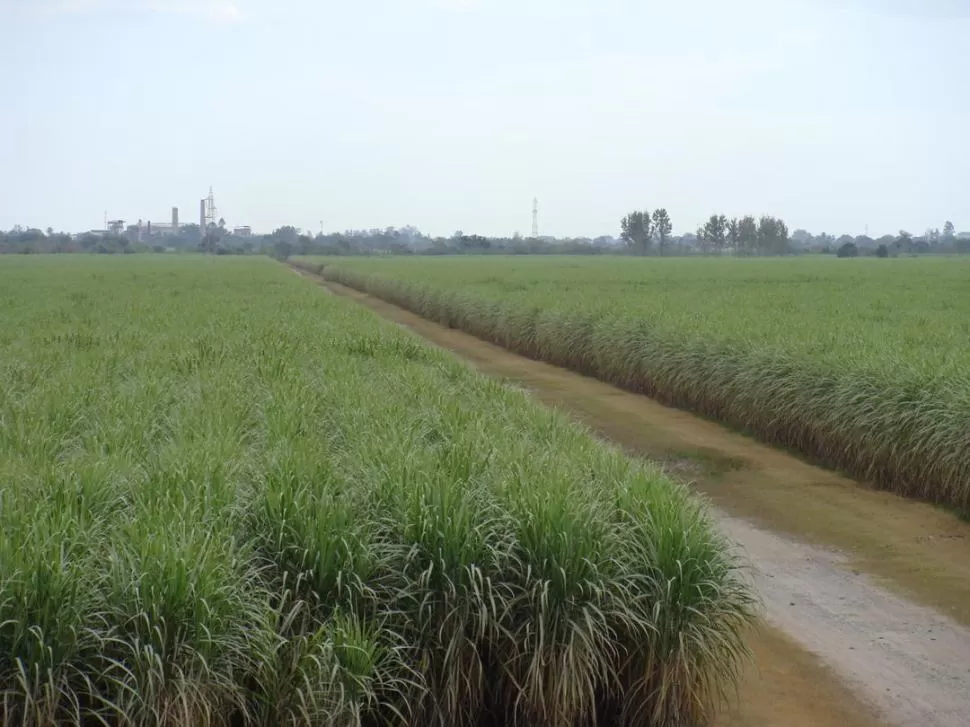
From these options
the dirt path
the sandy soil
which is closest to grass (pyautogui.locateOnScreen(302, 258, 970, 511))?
the dirt path

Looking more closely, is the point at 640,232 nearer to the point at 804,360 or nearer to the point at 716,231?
the point at 716,231

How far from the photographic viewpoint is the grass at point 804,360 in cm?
960

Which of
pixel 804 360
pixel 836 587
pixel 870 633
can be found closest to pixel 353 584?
pixel 870 633

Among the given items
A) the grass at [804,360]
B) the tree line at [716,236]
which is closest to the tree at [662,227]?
the tree line at [716,236]

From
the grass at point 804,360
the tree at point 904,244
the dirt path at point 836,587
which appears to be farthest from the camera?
the tree at point 904,244

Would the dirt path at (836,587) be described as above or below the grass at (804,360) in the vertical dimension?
below

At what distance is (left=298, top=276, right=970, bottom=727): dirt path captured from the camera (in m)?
5.55

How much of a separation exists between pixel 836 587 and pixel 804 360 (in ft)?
16.6

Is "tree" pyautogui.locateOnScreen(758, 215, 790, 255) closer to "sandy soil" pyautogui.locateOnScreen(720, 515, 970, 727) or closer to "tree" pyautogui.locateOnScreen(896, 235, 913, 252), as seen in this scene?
"tree" pyautogui.locateOnScreen(896, 235, 913, 252)

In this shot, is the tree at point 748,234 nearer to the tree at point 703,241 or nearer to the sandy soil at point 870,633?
the tree at point 703,241

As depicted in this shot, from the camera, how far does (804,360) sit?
12.0 meters

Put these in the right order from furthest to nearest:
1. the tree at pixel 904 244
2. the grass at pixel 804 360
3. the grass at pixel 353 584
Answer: the tree at pixel 904 244 < the grass at pixel 804 360 < the grass at pixel 353 584

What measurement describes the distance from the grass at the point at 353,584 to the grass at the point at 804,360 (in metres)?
4.21

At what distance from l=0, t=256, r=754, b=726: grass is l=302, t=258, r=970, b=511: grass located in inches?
166
